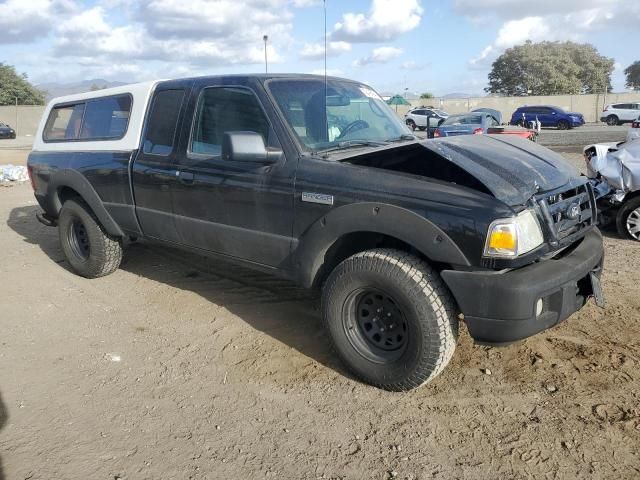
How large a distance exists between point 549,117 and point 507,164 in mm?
34728

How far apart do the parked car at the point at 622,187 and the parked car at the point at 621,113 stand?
106ft

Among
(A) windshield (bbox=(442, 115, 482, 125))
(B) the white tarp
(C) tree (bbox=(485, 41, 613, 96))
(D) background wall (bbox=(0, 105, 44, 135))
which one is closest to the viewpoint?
(B) the white tarp

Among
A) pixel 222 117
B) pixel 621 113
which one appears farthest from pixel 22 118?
pixel 222 117

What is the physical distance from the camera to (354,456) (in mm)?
2820

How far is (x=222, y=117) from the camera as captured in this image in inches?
161

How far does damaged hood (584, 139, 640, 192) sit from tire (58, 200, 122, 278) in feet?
18.4

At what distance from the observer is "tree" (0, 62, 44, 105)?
5920 cm

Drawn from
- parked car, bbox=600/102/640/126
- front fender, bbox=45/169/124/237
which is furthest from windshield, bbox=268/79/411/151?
parked car, bbox=600/102/640/126

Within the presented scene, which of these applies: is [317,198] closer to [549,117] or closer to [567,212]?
[567,212]

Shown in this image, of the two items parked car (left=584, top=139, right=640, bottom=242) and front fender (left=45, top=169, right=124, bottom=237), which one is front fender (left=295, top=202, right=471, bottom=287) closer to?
front fender (left=45, top=169, right=124, bottom=237)

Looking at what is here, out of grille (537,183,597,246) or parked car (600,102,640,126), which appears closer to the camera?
grille (537,183,597,246)

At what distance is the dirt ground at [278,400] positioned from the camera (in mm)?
2771

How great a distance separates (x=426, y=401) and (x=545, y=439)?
0.68 metres

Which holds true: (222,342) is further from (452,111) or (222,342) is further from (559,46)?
(559,46)
